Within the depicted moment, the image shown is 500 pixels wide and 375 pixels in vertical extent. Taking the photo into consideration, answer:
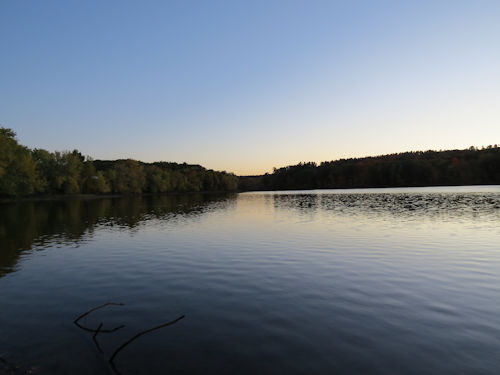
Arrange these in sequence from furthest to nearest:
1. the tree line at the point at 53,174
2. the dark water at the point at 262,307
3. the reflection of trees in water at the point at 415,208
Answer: the tree line at the point at 53,174, the reflection of trees in water at the point at 415,208, the dark water at the point at 262,307

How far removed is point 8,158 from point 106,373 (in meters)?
115

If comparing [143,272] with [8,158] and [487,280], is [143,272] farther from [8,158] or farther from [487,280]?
[8,158]

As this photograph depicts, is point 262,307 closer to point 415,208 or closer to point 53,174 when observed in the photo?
point 415,208

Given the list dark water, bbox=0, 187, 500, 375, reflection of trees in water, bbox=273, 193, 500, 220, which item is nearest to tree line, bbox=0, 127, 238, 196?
reflection of trees in water, bbox=273, 193, 500, 220

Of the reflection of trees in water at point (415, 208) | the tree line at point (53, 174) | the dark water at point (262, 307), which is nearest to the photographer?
the dark water at point (262, 307)

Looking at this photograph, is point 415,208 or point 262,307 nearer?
point 262,307

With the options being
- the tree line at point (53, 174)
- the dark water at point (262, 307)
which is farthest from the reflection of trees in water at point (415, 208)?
the tree line at point (53, 174)

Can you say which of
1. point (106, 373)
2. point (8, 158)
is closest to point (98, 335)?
point (106, 373)

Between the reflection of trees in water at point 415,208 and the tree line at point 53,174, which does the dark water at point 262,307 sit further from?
the tree line at point 53,174

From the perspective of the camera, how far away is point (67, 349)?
8.44 m

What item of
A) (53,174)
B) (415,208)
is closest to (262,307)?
(415,208)

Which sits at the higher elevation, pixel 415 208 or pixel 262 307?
pixel 262 307

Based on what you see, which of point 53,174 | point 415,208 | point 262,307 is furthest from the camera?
point 53,174

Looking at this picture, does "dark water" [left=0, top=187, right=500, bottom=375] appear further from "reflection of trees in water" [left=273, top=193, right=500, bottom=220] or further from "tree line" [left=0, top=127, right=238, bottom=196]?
"tree line" [left=0, top=127, right=238, bottom=196]
